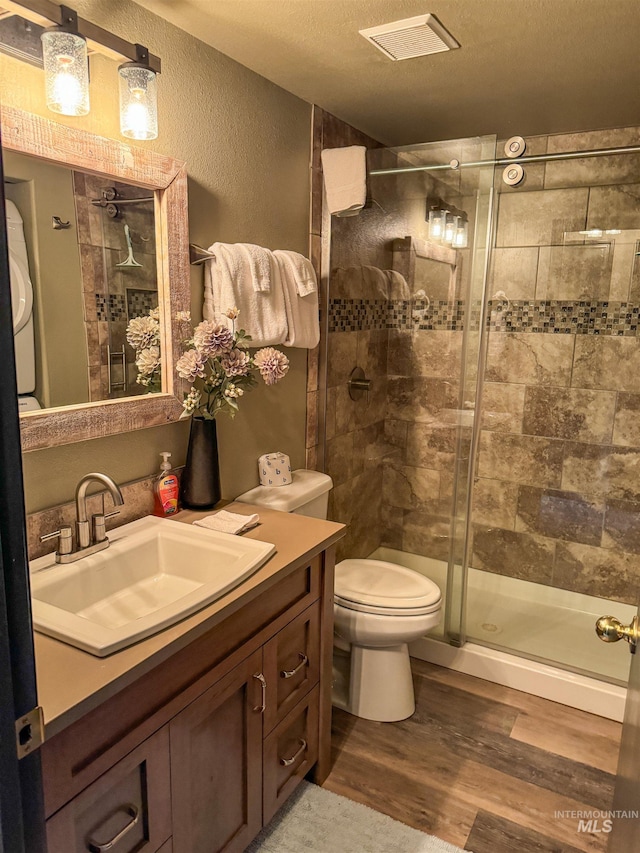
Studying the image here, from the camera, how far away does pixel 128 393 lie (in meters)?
1.79

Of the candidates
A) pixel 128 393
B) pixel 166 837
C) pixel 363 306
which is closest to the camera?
pixel 166 837

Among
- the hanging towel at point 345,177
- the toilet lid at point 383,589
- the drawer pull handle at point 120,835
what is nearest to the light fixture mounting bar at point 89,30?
the hanging towel at point 345,177

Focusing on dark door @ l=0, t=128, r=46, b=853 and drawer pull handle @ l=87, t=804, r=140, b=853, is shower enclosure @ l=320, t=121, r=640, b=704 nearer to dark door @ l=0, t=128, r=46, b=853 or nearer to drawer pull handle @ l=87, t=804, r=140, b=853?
drawer pull handle @ l=87, t=804, r=140, b=853

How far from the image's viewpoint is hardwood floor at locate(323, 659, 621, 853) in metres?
1.88

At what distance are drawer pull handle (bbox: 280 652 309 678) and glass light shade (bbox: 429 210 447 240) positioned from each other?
5.96ft

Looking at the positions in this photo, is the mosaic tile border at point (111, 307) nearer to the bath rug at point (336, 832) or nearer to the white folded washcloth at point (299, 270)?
the white folded washcloth at point (299, 270)

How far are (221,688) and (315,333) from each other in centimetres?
142

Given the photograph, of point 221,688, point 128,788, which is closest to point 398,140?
point 221,688

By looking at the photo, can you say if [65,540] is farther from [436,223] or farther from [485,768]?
[436,223]

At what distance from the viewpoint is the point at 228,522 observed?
6.06ft

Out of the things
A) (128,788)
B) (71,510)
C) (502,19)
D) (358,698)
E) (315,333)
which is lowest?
(358,698)

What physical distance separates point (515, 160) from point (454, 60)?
2.06 ft

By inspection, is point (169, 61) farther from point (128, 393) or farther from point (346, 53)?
point (128, 393)

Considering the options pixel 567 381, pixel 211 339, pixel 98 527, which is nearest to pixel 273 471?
pixel 211 339
